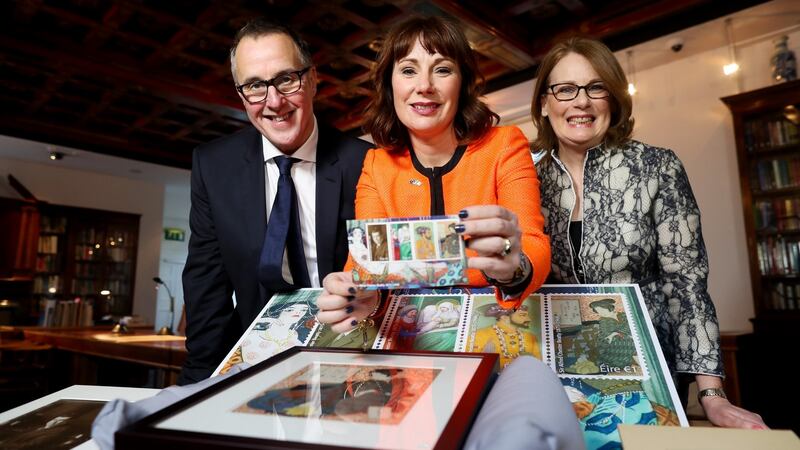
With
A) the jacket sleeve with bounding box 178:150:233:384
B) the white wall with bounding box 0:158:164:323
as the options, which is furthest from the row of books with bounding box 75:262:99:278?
the jacket sleeve with bounding box 178:150:233:384

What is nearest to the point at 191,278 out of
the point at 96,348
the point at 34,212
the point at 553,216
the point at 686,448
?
the point at 553,216

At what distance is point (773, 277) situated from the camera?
4.39 metres

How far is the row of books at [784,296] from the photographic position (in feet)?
14.1

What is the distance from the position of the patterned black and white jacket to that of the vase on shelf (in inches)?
160

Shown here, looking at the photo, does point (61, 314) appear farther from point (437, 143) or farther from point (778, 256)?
point (778, 256)

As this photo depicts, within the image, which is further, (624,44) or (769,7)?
(624,44)

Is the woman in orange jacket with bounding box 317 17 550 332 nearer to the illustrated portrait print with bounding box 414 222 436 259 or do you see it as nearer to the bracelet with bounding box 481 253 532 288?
the bracelet with bounding box 481 253 532 288

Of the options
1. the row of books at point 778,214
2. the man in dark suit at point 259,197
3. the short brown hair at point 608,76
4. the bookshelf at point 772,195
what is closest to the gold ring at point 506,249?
the man in dark suit at point 259,197

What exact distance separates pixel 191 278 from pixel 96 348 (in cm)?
355

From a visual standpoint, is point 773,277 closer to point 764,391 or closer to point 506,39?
point 764,391

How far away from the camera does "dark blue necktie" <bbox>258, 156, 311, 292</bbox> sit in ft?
4.55

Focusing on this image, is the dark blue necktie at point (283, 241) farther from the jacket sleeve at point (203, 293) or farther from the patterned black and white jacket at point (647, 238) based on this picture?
the patterned black and white jacket at point (647, 238)

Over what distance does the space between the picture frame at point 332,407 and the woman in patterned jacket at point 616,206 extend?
799 mm

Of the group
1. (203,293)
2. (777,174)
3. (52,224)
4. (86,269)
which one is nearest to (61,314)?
(86,269)
